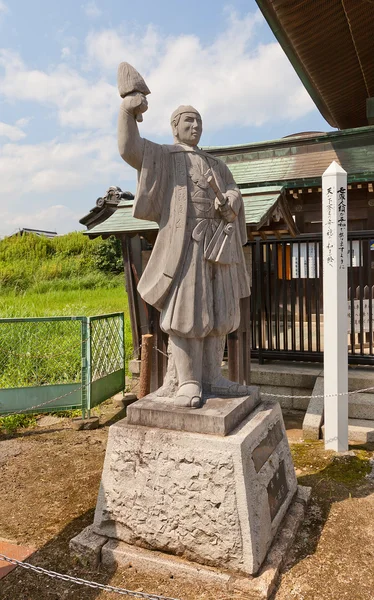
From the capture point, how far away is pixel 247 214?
15.6ft

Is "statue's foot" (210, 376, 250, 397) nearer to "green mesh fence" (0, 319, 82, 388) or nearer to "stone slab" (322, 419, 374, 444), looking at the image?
"stone slab" (322, 419, 374, 444)

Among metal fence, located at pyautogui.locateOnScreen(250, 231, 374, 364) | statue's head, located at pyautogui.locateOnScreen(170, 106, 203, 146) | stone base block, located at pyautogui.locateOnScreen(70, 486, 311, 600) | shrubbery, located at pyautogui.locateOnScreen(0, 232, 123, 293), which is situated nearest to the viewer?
stone base block, located at pyautogui.locateOnScreen(70, 486, 311, 600)

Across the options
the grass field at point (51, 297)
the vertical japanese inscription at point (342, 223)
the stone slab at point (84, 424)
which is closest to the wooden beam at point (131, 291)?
the grass field at point (51, 297)

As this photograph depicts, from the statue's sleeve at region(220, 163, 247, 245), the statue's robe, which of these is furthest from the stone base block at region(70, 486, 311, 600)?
the statue's sleeve at region(220, 163, 247, 245)

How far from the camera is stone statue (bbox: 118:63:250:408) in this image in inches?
110

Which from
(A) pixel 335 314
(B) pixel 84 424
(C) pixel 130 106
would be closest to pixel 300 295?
(A) pixel 335 314

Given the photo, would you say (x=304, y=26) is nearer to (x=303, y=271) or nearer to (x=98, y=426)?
(x=303, y=271)

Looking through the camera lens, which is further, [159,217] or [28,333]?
[28,333]

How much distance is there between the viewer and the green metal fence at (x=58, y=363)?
5680mm

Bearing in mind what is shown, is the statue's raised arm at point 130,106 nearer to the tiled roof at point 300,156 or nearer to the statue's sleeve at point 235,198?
the statue's sleeve at point 235,198

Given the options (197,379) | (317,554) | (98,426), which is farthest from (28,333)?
(317,554)

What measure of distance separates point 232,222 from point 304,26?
571cm

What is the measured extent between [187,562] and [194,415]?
925mm

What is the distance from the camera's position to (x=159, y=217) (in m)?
2.95
